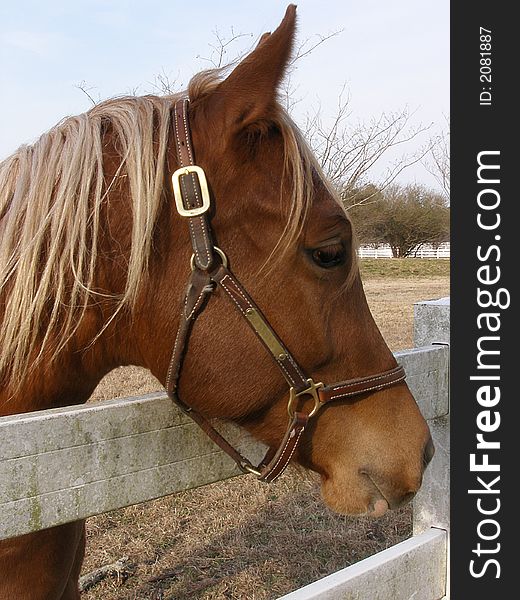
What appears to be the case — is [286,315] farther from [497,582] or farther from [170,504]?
[170,504]

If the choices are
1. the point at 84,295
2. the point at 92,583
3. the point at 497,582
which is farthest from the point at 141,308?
the point at 92,583

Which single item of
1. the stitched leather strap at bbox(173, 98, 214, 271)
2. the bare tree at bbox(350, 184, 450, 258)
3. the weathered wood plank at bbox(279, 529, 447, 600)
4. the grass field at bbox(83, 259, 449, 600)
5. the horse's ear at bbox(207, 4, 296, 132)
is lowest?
the grass field at bbox(83, 259, 449, 600)

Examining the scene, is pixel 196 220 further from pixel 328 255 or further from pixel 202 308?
pixel 328 255

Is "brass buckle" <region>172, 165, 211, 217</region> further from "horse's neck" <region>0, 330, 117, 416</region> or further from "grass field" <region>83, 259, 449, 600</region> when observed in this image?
"grass field" <region>83, 259, 449, 600</region>

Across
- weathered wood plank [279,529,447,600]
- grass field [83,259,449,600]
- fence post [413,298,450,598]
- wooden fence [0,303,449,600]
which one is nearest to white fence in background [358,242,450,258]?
grass field [83,259,449,600]

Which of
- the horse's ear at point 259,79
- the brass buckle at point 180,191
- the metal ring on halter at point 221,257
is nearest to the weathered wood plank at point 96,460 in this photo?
the metal ring on halter at point 221,257

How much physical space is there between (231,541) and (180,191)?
9.42 feet

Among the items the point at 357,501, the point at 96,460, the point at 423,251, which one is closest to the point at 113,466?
the point at 96,460

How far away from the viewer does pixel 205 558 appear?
349 centimetres

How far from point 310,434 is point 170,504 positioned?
9.60 feet

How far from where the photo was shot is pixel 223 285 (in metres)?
1.41

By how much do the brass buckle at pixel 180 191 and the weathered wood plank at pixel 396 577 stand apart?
1.01 m

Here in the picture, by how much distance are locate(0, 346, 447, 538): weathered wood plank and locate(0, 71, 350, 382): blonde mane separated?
0.30m

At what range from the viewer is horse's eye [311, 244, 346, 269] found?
1.45 m
